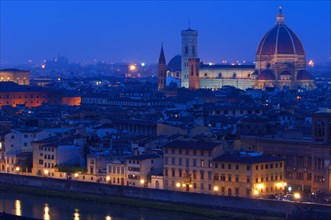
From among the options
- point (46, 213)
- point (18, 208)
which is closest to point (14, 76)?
point (18, 208)

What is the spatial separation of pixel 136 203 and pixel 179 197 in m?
1.42

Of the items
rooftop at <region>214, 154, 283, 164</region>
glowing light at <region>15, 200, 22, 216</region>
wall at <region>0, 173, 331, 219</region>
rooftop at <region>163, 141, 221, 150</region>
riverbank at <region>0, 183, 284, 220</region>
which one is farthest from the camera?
rooftop at <region>163, 141, 221, 150</region>

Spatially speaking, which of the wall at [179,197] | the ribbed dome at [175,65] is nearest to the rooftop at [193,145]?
the wall at [179,197]

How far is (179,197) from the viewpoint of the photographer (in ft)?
94.3

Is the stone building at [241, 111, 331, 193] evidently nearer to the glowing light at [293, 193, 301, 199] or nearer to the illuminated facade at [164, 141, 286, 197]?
the illuminated facade at [164, 141, 286, 197]

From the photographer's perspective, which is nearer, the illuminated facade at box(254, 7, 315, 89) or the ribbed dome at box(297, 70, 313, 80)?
the illuminated facade at box(254, 7, 315, 89)

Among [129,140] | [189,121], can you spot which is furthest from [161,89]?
[129,140]

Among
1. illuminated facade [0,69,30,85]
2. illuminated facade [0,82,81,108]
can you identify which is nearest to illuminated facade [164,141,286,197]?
illuminated facade [0,82,81,108]

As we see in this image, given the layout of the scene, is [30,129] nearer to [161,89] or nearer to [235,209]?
[235,209]

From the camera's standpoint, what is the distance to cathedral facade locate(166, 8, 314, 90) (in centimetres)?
8712

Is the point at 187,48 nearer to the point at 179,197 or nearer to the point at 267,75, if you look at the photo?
the point at 267,75

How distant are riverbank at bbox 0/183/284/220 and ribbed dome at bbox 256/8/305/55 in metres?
59.7

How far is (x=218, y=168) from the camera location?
95.0 ft

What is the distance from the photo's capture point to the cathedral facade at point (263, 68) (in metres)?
87.1
